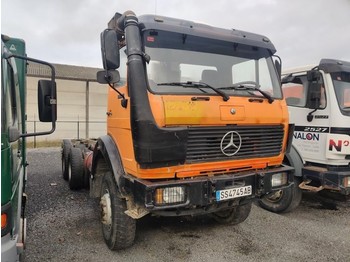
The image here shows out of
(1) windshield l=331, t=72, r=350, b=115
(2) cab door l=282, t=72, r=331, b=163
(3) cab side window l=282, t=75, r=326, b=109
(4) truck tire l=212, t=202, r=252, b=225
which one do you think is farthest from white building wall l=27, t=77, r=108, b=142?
(1) windshield l=331, t=72, r=350, b=115

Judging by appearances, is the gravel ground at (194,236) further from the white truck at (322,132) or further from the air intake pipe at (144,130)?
the air intake pipe at (144,130)

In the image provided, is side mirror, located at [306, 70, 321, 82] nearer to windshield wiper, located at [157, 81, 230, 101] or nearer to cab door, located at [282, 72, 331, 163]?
cab door, located at [282, 72, 331, 163]

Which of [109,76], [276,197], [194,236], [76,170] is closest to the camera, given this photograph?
[109,76]

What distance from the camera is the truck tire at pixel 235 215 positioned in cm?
435

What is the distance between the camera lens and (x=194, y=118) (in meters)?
3.07

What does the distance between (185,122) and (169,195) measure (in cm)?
74

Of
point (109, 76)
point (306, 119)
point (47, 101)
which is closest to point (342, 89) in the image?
point (306, 119)

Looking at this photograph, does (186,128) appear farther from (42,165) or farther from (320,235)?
(42,165)

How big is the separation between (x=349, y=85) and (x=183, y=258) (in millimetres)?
3774

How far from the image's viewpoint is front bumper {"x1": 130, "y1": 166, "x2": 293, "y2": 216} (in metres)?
2.92

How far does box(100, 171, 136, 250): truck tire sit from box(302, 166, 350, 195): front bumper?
3.00 m

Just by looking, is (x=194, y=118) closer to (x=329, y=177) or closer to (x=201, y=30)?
(x=201, y=30)

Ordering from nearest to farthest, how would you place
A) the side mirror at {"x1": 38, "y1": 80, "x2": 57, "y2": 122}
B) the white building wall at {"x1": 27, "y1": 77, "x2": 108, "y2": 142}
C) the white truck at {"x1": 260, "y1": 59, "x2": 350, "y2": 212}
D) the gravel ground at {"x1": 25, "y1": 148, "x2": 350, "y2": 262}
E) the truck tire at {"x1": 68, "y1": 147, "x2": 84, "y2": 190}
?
1. the side mirror at {"x1": 38, "y1": 80, "x2": 57, "y2": 122}
2. the gravel ground at {"x1": 25, "y1": 148, "x2": 350, "y2": 262}
3. the white truck at {"x1": 260, "y1": 59, "x2": 350, "y2": 212}
4. the truck tire at {"x1": 68, "y1": 147, "x2": 84, "y2": 190}
5. the white building wall at {"x1": 27, "y1": 77, "x2": 108, "y2": 142}

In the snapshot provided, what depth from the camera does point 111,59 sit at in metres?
3.03
